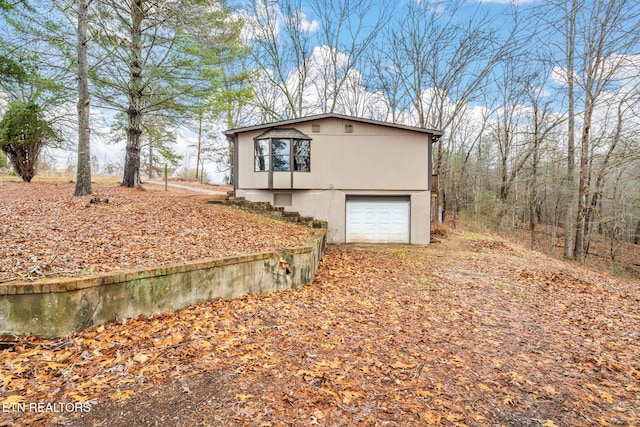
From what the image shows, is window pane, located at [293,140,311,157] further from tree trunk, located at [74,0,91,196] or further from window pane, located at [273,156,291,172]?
tree trunk, located at [74,0,91,196]

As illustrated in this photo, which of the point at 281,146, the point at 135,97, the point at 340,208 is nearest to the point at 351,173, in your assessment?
the point at 340,208

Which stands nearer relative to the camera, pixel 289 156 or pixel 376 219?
pixel 289 156

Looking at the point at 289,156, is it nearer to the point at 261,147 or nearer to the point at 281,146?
the point at 281,146

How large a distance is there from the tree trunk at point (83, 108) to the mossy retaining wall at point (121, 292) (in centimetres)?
746

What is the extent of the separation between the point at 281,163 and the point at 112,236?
23.8 feet

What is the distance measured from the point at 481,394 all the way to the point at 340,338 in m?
1.75

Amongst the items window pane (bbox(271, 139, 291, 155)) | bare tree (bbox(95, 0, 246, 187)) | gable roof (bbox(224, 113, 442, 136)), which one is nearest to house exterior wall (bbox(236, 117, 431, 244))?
gable roof (bbox(224, 113, 442, 136))

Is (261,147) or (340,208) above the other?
(261,147)

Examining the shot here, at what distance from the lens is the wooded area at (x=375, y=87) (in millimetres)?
10148

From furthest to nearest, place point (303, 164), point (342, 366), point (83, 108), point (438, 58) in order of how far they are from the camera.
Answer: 1. point (438, 58)
2. point (303, 164)
3. point (83, 108)
4. point (342, 366)

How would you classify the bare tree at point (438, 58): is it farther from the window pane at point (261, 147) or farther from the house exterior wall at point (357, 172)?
the window pane at point (261, 147)

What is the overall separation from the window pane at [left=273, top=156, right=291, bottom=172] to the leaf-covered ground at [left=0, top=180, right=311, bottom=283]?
10.1 ft

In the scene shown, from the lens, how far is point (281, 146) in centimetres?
1215

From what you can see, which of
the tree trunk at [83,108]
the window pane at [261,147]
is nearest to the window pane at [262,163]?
the window pane at [261,147]
